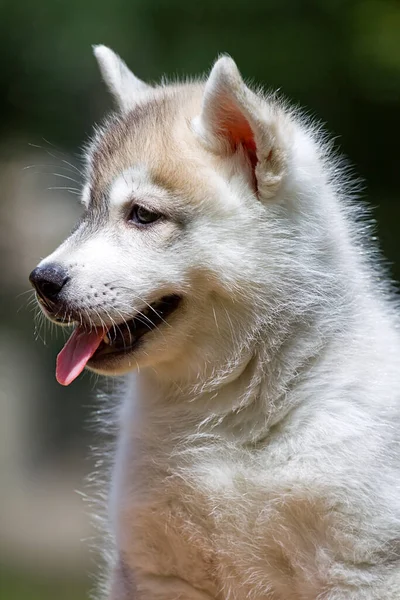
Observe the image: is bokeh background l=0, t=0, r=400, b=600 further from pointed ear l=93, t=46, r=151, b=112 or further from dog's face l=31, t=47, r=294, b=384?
dog's face l=31, t=47, r=294, b=384

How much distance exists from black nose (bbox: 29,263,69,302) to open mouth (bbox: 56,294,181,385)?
14 centimetres

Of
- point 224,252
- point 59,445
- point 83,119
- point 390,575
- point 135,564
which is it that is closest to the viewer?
point 390,575

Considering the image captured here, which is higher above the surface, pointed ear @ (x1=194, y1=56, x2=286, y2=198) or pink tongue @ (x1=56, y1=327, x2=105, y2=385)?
pointed ear @ (x1=194, y1=56, x2=286, y2=198)

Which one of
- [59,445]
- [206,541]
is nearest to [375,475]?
[206,541]

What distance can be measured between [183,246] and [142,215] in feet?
0.47

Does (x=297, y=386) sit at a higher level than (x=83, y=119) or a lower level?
lower

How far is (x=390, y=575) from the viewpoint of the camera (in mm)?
2172

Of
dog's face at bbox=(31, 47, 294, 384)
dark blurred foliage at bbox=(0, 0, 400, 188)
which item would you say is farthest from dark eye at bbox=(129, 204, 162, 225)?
dark blurred foliage at bbox=(0, 0, 400, 188)

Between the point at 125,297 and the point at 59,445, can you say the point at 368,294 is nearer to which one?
the point at 125,297

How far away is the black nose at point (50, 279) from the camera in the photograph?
2285 mm

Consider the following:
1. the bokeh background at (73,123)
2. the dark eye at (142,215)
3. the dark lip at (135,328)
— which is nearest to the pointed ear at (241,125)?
the dark eye at (142,215)

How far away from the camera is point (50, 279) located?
7.50 feet

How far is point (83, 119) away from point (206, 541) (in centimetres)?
354

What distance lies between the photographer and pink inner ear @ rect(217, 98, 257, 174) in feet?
7.79
